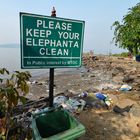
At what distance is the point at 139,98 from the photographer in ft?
24.5

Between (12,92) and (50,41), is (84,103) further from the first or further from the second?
(12,92)

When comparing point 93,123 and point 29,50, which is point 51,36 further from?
point 93,123

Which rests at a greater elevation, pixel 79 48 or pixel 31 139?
pixel 79 48

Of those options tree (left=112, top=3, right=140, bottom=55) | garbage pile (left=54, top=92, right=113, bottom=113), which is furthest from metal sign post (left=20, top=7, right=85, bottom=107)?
tree (left=112, top=3, right=140, bottom=55)

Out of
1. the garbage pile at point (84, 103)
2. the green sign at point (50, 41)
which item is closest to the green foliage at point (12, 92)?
the green sign at point (50, 41)

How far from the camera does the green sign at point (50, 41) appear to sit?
11.1 ft

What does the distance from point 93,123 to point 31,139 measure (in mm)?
2047

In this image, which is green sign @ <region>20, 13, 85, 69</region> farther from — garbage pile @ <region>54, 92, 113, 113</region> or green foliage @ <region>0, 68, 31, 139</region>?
garbage pile @ <region>54, 92, 113, 113</region>

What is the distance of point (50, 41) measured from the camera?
3.59 meters

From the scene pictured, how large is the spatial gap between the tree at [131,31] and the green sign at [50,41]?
23272 mm

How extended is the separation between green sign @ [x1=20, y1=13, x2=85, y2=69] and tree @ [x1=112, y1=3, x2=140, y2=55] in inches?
916

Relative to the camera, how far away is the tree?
26109mm

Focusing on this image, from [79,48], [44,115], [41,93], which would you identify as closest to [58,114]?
[44,115]

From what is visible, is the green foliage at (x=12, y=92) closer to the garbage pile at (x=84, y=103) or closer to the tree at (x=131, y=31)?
the garbage pile at (x=84, y=103)
